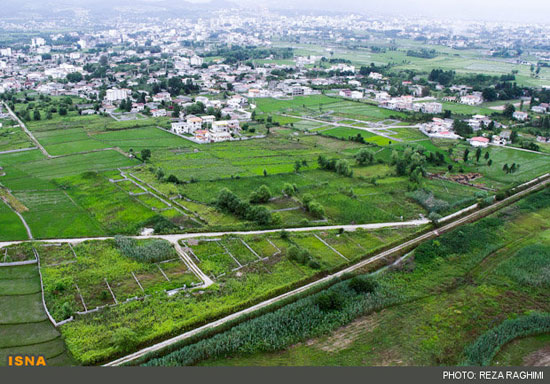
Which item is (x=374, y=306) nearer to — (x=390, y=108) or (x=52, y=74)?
(x=390, y=108)

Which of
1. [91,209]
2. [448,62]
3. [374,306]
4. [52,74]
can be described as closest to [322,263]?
[374,306]

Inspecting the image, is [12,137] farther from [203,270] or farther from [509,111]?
[509,111]

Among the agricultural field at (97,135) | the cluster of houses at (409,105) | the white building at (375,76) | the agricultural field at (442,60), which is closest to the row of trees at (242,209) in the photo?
the agricultural field at (97,135)

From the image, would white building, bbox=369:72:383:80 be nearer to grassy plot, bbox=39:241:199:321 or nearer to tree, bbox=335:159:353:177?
tree, bbox=335:159:353:177

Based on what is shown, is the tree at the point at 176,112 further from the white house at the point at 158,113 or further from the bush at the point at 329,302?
the bush at the point at 329,302

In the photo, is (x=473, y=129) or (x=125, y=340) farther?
(x=473, y=129)

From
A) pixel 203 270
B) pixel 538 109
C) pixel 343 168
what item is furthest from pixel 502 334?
pixel 538 109
